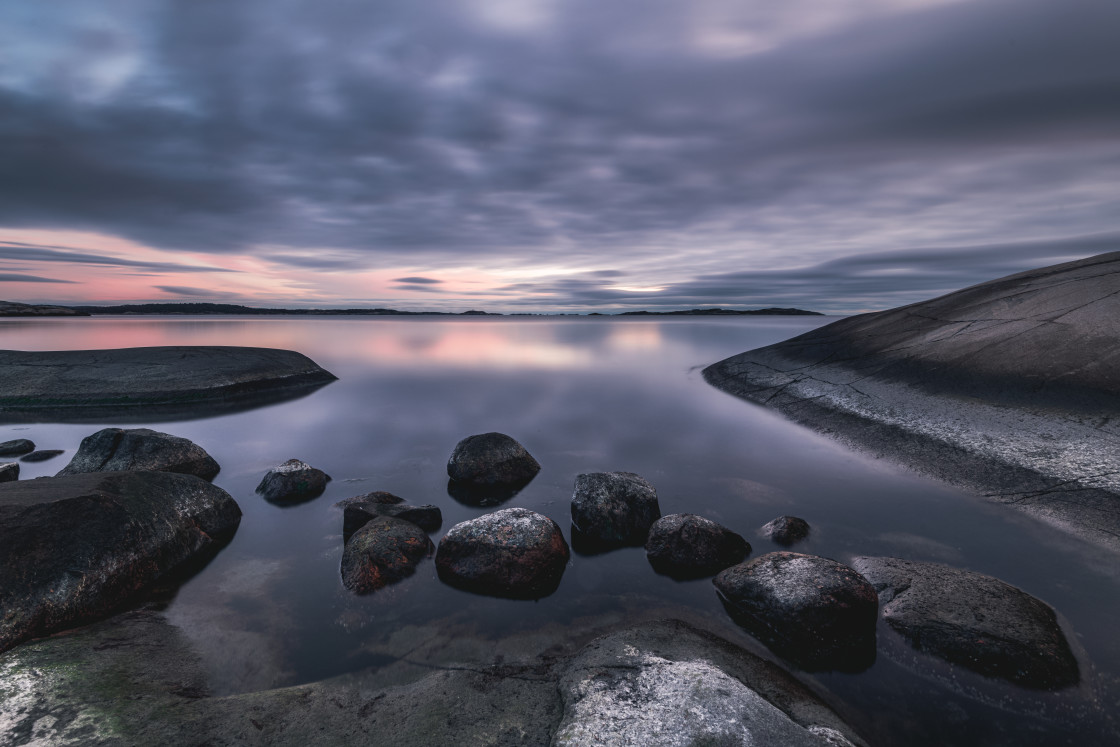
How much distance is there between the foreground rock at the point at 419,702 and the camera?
2785mm

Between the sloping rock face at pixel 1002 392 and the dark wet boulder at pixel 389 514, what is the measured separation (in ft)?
27.0

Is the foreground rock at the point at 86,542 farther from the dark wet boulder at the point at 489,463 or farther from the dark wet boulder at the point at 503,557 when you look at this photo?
the dark wet boulder at the point at 489,463

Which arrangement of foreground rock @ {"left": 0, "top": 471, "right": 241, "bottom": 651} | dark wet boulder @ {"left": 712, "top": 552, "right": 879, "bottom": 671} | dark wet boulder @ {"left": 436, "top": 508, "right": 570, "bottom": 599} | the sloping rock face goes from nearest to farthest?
foreground rock @ {"left": 0, "top": 471, "right": 241, "bottom": 651} < dark wet boulder @ {"left": 712, "top": 552, "right": 879, "bottom": 671} < dark wet boulder @ {"left": 436, "top": 508, "right": 570, "bottom": 599} < the sloping rock face

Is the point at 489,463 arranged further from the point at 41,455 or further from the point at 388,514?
the point at 41,455

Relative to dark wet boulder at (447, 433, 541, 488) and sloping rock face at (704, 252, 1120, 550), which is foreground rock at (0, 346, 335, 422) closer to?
dark wet boulder at (447, 433, 541, 488)

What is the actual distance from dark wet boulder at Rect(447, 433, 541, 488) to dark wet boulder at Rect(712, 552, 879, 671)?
4698 mm

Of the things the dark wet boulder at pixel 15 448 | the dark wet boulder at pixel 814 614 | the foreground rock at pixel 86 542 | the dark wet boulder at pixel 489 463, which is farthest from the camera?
the dark wet boulder at pixel 15 448

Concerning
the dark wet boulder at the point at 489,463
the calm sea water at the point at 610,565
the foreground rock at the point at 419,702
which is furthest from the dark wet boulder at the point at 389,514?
the foreground rock at the point at 419,702

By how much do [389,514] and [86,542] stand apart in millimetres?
2946

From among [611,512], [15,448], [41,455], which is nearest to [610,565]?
[611,512]

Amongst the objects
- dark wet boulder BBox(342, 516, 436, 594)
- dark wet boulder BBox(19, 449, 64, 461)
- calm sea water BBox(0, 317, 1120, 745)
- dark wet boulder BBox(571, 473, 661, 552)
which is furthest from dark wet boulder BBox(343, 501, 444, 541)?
dark wet boulder BBox(19, 449, 64, 461)

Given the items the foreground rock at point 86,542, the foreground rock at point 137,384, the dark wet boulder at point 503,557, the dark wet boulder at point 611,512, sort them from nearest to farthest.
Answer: the foreground rock at point 86,542 < the dark wet boulder at point 503,557 < the dark wet boulder at point 611,512 < the foreground rock at point 137,384

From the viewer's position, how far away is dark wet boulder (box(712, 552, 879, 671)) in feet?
12.8

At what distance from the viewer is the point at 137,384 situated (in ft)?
47.8
